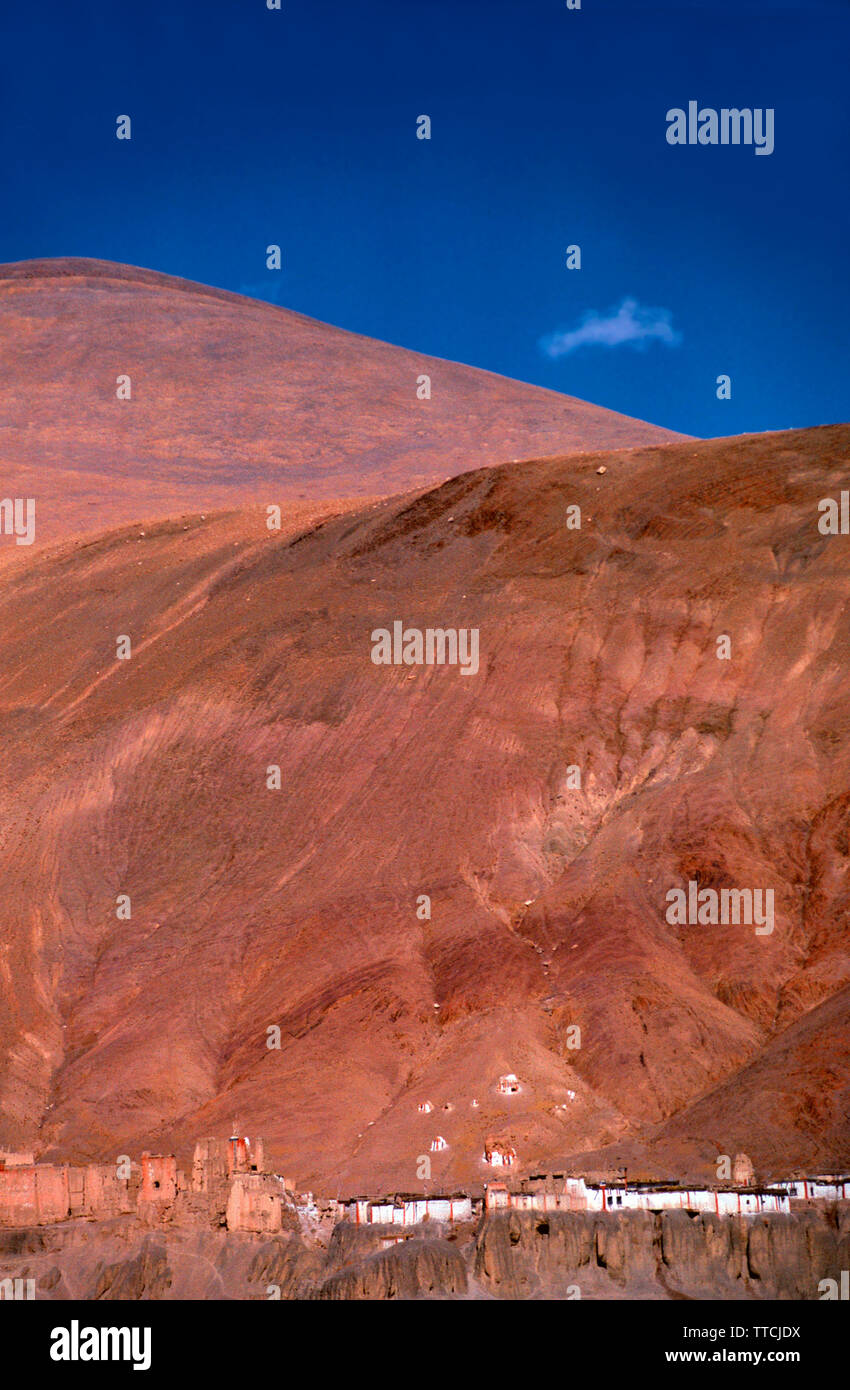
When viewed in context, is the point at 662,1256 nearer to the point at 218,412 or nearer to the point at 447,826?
the point at 447,826

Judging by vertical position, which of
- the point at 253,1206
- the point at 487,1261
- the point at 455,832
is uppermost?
the point at 455,832

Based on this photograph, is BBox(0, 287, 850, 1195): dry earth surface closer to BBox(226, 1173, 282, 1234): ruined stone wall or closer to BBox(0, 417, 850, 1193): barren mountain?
BBox(0, 417, 850, 1193): barren mountain

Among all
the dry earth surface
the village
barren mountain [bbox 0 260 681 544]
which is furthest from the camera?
barren mountain [bbox 0 260 681 544]

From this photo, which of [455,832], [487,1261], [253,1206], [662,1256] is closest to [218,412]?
[455,832]

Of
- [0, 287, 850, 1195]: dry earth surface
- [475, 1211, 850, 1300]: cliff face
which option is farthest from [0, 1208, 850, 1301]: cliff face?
[0, 287, 850, 1195]: dry earth surface
